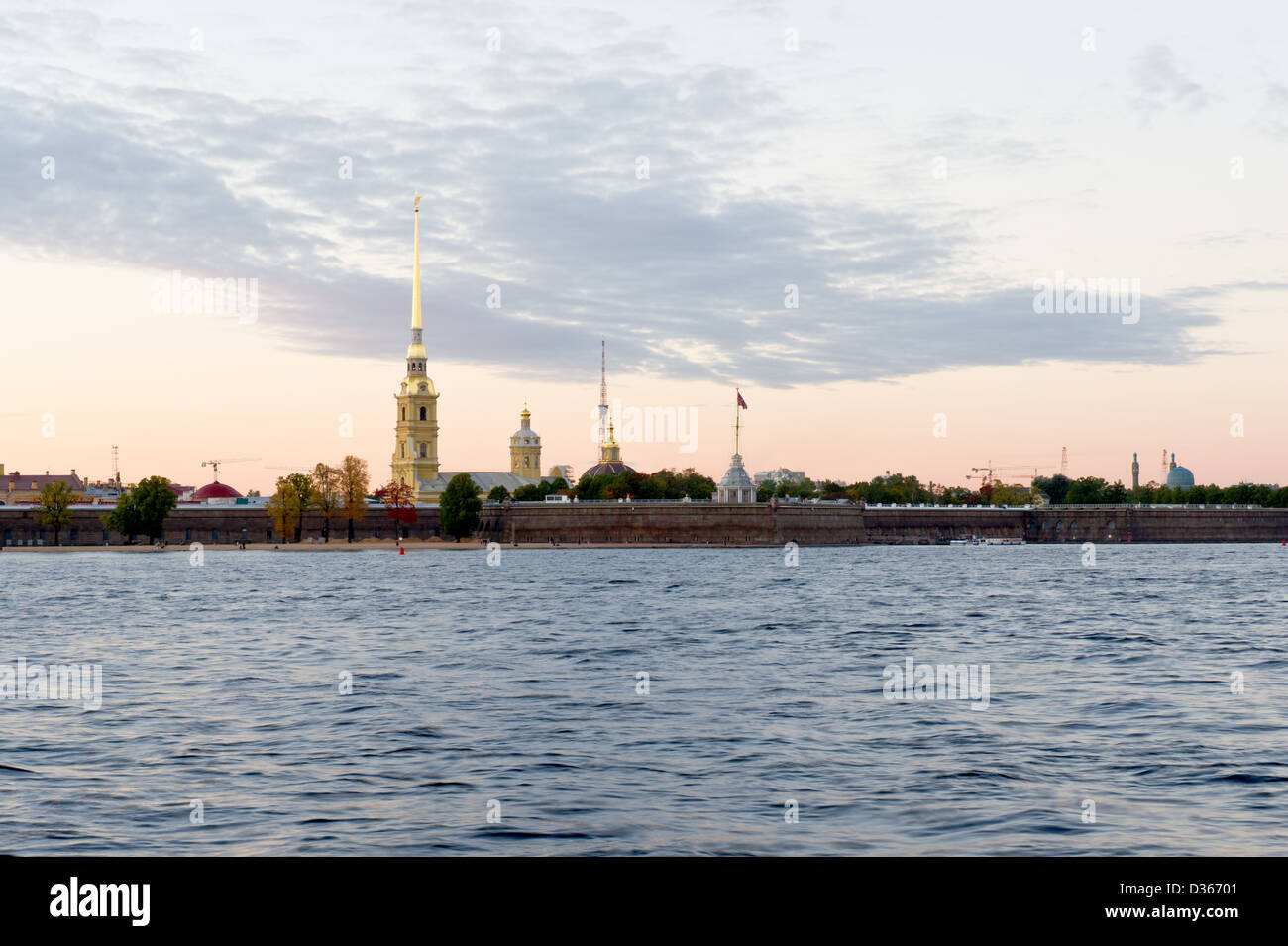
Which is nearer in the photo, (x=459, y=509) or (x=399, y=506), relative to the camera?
(x=459, y=509)

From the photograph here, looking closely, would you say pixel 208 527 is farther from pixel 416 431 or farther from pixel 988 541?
pixel 988 541

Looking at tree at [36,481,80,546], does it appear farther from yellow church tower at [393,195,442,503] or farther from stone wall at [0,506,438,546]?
yellow church tower at [393,195,442,503]

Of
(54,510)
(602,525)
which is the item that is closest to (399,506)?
(602,525)

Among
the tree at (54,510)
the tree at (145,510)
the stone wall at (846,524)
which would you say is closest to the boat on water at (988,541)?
the stone wall at (846,524)

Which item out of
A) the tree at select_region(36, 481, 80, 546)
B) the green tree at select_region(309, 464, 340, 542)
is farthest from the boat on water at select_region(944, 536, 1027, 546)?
the tree at select_region(36, 481, 80, 546)

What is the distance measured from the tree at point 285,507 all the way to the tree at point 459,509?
16.6m

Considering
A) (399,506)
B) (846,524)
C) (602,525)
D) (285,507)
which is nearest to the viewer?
(285,507)

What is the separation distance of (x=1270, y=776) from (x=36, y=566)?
10248 centimetres

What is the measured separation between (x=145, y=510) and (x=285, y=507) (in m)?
14.9

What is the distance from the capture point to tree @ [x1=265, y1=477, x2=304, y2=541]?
139 m

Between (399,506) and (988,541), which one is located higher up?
(399,506)

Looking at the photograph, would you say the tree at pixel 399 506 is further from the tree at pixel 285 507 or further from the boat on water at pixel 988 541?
the boat on water at pixel 988 541

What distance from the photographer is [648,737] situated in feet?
59.6
